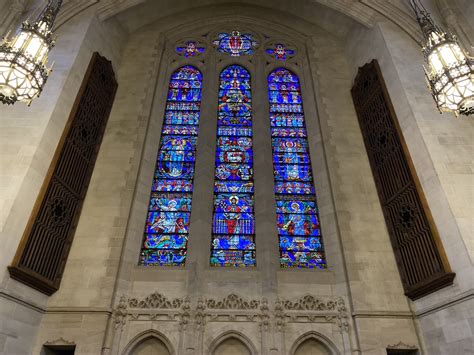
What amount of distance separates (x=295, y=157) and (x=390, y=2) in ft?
16.9

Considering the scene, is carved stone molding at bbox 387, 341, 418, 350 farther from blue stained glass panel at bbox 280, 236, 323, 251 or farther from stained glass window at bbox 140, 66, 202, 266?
stained glass window at bbox 140, 66, 202, 266

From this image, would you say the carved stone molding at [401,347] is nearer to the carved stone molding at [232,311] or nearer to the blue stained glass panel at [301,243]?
the carved stone molding at [232,311]

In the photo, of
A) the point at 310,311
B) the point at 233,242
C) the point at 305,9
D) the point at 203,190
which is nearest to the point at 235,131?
the point at 203,190

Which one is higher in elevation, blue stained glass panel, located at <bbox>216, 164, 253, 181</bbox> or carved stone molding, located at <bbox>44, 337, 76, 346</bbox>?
blue stained glass panel, located at <bbox>216, 164, 253, 181</bbox>

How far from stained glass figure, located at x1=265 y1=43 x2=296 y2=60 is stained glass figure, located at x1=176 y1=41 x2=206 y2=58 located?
224 cm

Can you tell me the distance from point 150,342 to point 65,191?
362cm

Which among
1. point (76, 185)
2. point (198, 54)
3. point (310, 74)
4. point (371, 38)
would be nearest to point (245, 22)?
point (198, 54)

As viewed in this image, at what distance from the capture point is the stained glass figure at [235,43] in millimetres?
12867

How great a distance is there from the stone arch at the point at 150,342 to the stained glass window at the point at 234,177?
6.13ft

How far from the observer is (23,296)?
272 inches

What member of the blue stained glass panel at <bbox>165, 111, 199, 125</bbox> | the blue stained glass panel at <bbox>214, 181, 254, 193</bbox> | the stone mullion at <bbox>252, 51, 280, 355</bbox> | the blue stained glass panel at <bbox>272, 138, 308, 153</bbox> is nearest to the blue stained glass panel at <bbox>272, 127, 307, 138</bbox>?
the blue stained glass panel at <bbox>272, 138, 308, 153</bbox>

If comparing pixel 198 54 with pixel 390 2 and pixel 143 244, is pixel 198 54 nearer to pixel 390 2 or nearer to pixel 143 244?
pixel 390 2

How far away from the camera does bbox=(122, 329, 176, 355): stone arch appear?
7227mm

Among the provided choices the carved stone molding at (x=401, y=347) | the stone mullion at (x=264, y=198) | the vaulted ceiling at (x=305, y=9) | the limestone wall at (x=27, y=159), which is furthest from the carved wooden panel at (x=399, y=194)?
the limestone wall at (x=27, y=159)
